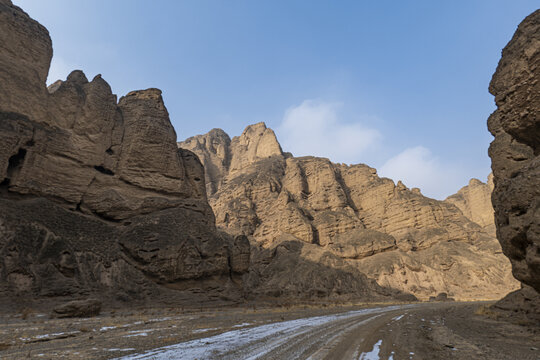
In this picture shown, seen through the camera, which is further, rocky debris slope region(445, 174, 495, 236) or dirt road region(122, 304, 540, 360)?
rocky debris slope region(445, 174, 495, 236)

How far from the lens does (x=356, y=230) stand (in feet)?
259

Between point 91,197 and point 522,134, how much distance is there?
37036 mm

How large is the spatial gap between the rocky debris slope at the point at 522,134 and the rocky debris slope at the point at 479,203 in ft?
334

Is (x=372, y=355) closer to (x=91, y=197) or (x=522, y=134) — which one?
(x=522, y=134)

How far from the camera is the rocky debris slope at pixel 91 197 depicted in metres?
25.7

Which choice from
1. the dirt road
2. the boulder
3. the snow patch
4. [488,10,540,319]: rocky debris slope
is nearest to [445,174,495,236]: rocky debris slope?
[488,10,540,319]: rocky debris slope

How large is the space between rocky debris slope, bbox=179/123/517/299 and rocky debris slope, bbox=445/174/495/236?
1.55 ft

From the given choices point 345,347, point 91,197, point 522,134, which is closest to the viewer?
point 345,347

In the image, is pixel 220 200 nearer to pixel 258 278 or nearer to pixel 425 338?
pixel 258 278

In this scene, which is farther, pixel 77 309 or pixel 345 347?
pixel 77 309

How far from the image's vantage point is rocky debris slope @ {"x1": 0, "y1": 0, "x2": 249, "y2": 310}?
25.7 m

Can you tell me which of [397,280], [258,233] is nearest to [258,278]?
[258,233]

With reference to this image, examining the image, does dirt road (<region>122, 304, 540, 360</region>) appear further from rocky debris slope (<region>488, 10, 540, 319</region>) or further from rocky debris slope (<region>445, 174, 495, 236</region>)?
rocky debris slope (<region>445, 174, 495, 236</region>)

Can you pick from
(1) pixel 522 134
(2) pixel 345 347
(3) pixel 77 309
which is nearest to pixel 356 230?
(3) pixel 77 309
